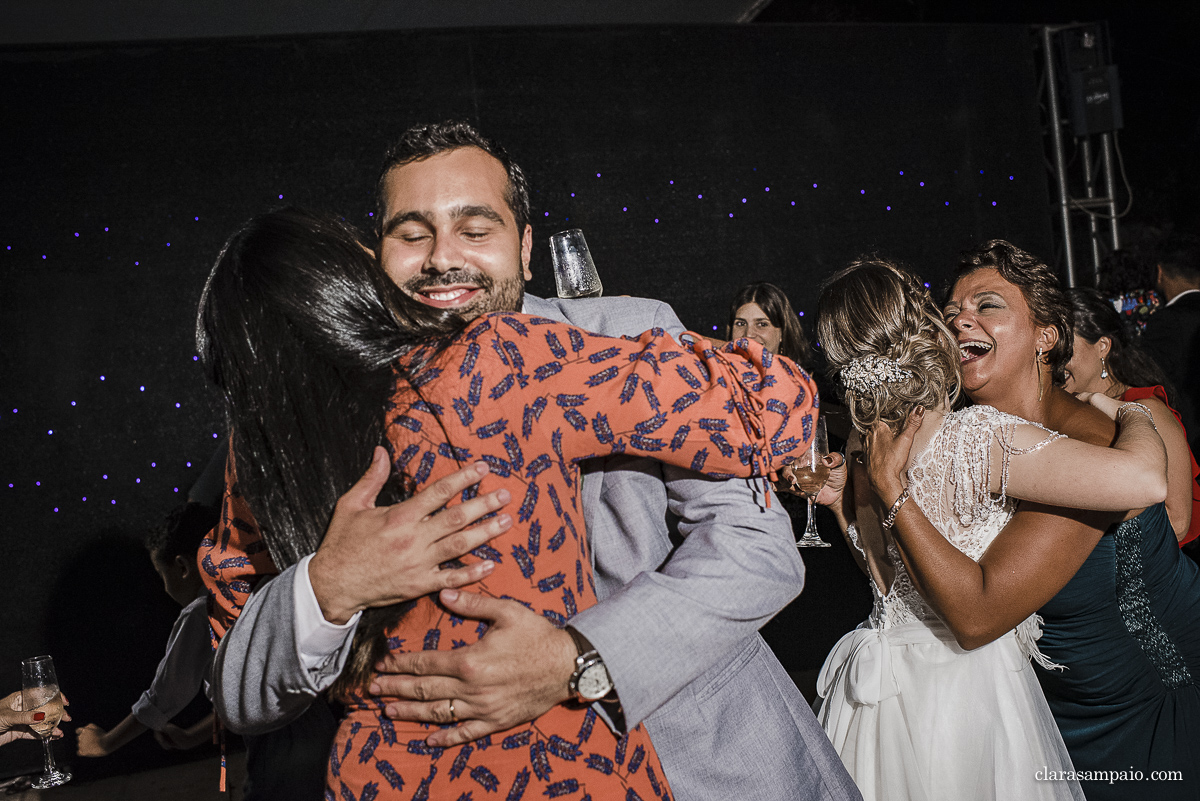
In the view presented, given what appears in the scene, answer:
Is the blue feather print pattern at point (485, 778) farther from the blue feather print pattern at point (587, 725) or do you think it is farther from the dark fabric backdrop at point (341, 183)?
the dark fabric backdrop at point (341, 183)

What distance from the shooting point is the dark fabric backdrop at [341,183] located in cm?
413

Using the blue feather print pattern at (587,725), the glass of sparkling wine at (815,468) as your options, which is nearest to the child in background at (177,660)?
the blue feather print pattern at (587,725)

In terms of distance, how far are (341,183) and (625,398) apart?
3808mm

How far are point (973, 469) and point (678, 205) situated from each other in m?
3.24

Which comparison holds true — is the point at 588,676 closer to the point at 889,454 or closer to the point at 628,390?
the point at 628,390

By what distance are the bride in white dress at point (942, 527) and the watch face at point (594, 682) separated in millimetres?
1118

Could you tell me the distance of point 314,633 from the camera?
40.2 inches

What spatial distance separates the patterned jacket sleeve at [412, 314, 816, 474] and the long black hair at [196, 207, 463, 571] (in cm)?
8

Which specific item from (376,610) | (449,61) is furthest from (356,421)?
(449,61)

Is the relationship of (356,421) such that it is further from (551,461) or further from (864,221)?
(864,221)

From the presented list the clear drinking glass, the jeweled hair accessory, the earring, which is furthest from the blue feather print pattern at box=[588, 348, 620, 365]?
the clear drinking glass

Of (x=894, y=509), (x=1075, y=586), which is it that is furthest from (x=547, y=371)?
(x=1075, y=586)

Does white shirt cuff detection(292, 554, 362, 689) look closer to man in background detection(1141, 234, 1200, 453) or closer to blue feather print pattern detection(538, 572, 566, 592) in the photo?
blue feather print pattern detection(538, 572, 566, 592)

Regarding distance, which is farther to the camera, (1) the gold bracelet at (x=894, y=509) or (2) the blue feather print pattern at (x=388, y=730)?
(1) the gold bracelet at (x=894, y=509)
